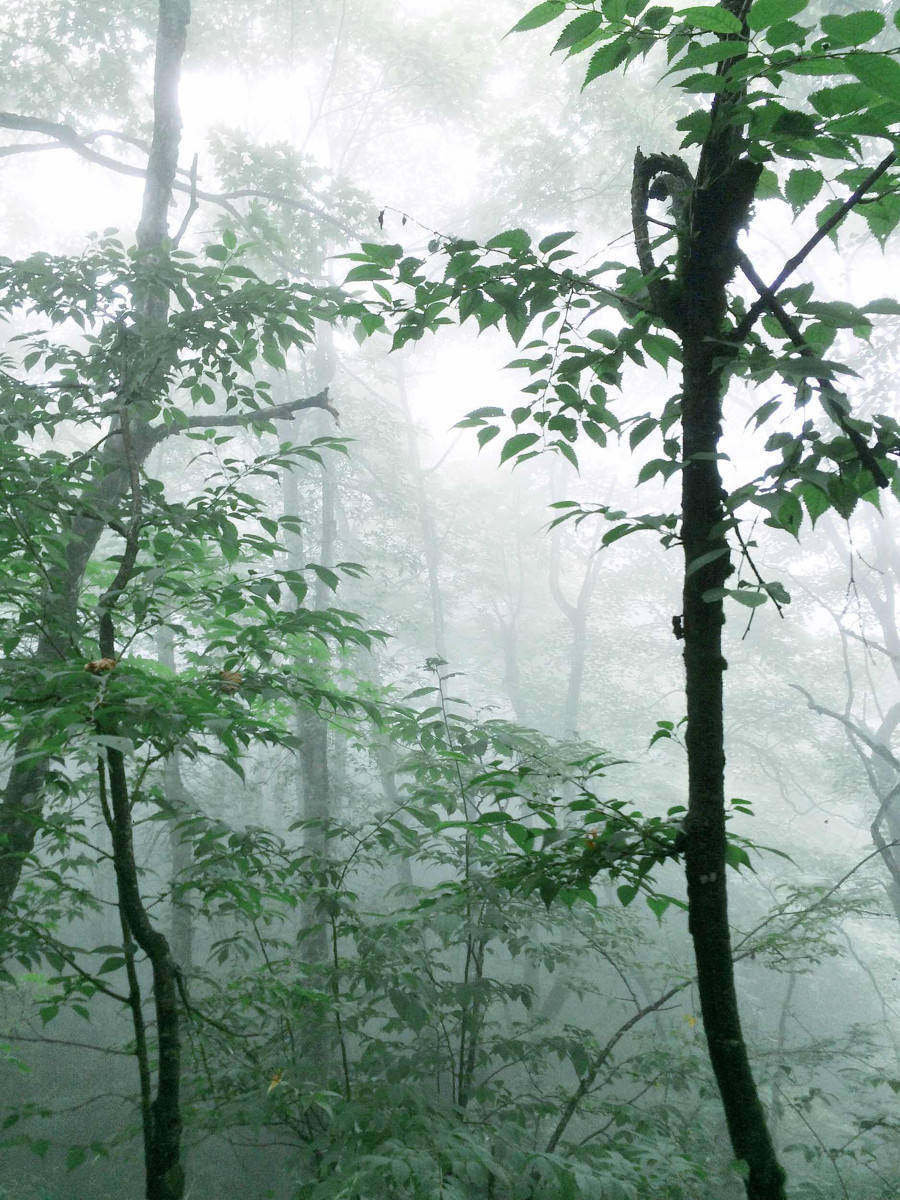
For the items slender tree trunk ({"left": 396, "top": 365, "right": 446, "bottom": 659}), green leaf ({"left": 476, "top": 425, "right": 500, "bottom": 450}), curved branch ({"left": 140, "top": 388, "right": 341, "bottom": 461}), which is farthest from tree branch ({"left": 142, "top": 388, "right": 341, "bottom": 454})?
slender tree trunk ({"left": 396, "top": 365, "right": 446, "bottom": 659})

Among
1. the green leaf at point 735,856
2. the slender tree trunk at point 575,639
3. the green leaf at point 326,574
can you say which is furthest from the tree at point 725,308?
the slender tree trunk at point 575,639

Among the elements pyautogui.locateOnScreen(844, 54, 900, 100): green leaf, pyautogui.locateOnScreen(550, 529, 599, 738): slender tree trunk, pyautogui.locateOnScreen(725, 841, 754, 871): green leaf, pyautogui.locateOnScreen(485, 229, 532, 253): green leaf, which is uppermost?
pyautogui.locateOnScreen(550, 529, 599, 738): slender tree trunk

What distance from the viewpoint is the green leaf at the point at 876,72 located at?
81cm

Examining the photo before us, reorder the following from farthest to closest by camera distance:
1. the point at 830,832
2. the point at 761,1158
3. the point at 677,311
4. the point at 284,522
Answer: the point at 830,832 → the point at 284,522 → the point at 677,311 → the point at 761,1158

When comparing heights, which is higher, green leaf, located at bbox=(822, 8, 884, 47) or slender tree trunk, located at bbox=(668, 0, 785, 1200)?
green leaf, located at bbox=(822, 8, 884, 47)

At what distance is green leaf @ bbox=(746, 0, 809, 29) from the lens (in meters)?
0.82

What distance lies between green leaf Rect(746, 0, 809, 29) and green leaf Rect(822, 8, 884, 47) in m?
0.04

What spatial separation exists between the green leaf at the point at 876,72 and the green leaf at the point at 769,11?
0.08 m

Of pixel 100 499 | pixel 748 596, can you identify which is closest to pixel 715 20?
pixel 748 596

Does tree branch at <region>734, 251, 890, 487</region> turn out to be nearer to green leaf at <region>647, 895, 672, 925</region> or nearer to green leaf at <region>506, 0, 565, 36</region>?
green leaf at <region>506, 0, 565, 36</region>

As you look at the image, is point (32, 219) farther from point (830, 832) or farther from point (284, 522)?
point (830, 832)

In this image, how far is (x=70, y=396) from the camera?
9.43ft

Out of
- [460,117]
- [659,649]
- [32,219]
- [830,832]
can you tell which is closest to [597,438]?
[460,117]

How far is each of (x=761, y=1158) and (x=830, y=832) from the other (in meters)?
29.9
